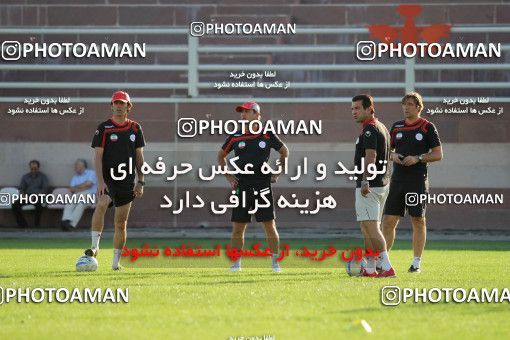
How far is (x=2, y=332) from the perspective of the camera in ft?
28.7

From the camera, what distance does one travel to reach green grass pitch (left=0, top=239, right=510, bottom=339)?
883 cm

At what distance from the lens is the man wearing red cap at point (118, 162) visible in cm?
1435

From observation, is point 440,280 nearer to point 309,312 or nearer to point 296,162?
point 309,312

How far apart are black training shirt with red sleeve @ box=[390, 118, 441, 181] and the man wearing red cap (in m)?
2.92

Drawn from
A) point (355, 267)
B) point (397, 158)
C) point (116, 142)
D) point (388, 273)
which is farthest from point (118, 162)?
point (388, 273)

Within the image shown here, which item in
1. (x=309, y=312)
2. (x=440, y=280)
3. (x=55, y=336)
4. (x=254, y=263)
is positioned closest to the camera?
(x=55, y=336)

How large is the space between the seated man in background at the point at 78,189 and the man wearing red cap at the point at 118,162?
10.2 meters

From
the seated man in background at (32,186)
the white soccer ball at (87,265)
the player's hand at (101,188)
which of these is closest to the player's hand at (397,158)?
the player's hand at (101,188)

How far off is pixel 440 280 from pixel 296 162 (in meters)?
12.1

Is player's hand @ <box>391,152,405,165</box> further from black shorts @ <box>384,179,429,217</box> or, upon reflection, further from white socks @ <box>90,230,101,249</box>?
white socks @ <box>90,230,101,249</box>

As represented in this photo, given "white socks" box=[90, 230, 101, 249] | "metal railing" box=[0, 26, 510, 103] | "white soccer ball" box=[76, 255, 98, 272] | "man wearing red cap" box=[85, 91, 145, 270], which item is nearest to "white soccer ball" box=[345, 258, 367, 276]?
"man wearing red cap" box=[85, 91, 145, 270]

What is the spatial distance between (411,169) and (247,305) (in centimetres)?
437

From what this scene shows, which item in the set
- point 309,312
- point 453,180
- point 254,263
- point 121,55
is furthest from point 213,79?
point 309,312

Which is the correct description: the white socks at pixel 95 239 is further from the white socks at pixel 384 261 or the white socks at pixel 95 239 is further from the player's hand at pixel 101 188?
the white socks at pixel 384 261
